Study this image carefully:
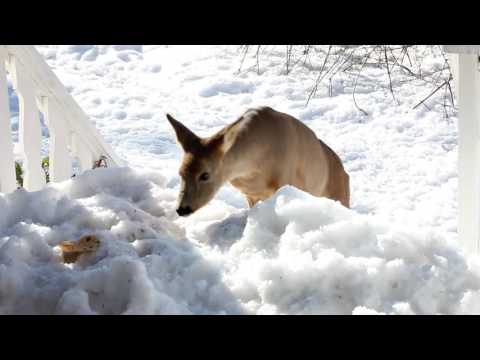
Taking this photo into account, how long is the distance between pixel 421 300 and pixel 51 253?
75 centimetres

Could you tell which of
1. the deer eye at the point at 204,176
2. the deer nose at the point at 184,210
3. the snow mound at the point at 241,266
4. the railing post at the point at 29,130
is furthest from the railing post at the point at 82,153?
the snow mound at the point at 241,266

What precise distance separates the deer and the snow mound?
2.76 feet

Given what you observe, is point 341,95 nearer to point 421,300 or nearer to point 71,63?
point 71,63

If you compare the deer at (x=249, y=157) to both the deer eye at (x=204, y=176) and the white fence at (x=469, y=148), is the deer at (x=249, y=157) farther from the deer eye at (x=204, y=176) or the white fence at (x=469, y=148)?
the white fence at (x=469, y=148)

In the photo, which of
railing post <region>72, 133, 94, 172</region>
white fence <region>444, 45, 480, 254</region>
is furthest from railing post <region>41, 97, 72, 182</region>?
white fence <region>444, 45, 480, 254</region>

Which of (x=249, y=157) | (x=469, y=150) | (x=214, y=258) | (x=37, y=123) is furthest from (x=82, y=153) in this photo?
(x=214, y=258)

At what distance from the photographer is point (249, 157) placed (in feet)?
9.04

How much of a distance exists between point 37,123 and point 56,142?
248 mm

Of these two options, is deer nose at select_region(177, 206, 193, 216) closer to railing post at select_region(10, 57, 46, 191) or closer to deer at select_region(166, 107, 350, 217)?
deer at select_region(166, 107, 350, 217)

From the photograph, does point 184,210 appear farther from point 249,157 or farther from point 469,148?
point 469,148

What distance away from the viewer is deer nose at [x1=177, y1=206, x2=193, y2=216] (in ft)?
6.66

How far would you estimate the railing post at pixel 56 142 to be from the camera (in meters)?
2.81

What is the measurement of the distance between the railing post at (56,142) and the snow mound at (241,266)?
1.22 m
